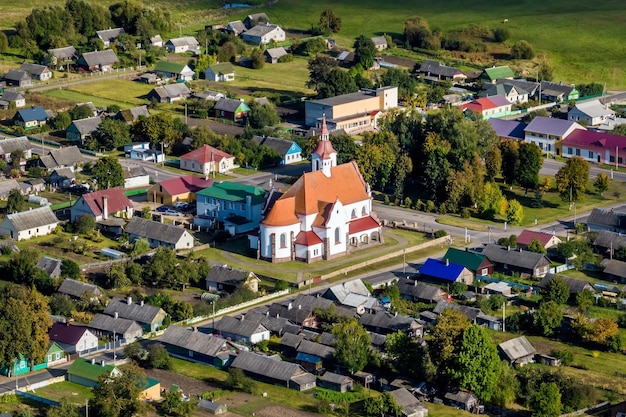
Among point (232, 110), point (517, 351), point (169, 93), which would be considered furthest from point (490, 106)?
point (517, 351)

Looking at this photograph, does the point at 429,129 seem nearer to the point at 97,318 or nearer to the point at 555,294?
the point at 555,294

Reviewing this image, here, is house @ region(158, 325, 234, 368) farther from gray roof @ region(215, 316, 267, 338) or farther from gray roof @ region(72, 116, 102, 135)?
gray roof @ region(72, 116, 102, 135)

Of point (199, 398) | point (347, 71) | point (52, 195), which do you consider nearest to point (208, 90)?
point (347, 71)

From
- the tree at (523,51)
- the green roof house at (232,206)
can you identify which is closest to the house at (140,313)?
the green roof house at (232,206)

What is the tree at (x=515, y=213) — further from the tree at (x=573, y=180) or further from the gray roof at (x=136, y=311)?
the gray roof at (x=136, y=311)

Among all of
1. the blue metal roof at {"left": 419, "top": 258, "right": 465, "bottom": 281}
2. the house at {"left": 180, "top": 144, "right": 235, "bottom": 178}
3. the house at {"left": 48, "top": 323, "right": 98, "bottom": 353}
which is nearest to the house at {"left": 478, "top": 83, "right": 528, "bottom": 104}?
the house at {"left": 180, "top": 144, "right": 235, "bottom": 178}

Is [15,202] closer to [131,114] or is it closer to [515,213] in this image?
[131,114]
